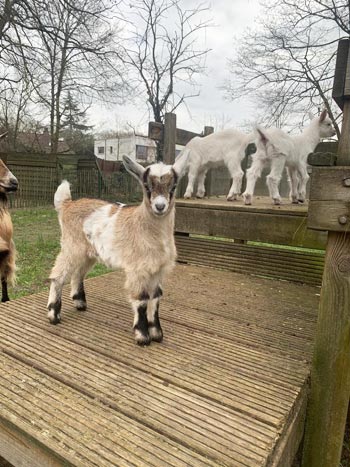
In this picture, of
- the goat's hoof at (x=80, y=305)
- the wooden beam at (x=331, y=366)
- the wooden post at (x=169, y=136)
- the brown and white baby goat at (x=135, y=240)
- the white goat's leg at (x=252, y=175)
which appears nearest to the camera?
the wooden beam at (x=331, y=366)

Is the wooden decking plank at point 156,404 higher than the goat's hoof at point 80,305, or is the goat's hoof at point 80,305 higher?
the goat's hoof at point 80,305

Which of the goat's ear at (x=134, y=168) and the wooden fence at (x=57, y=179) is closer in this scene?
the goat's ear at (x=134, y=168)

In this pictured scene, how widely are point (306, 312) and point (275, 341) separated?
2.40 feet

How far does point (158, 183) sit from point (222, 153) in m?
2.51

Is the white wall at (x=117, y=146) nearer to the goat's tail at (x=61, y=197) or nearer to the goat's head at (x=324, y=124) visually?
the goat's head at (x=324, y=124)

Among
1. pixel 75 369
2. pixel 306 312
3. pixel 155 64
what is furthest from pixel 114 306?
pixel 155 64

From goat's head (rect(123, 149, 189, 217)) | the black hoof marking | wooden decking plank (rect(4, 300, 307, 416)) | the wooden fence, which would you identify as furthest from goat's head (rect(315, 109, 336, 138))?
the wooden fence

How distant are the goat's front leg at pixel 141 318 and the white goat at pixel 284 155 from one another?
6.53 ft

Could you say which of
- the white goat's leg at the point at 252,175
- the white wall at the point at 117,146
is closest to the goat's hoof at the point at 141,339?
the white goat's leg at the point at 252,175

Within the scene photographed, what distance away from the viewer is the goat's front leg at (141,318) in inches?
87.5

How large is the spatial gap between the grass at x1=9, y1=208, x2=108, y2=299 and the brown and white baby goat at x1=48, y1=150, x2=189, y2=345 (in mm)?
1773

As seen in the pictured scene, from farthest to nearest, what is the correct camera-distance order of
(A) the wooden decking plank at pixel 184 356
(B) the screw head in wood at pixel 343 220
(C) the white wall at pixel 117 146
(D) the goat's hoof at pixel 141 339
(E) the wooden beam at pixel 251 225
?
(C) the white wall at pixel 117 146, (E) the wooden beam at pixel 251 225, (D) the goat's hoof at pixel 141 339, (A) the wooden decking plank at pixel 184 356, (B) the screw head in wood at pixel 343 220

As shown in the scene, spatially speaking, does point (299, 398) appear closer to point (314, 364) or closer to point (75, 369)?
point (314, 364)

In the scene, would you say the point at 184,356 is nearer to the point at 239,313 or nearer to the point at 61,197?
the point at 239,313
